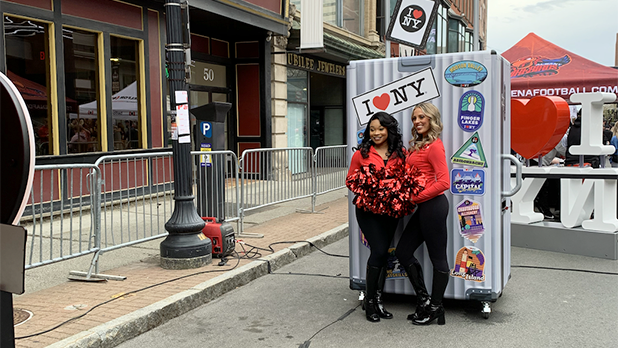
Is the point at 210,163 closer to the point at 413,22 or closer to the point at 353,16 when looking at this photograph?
the point at 413,22

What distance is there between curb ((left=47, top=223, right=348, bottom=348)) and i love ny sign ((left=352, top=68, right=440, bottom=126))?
86.9 inches

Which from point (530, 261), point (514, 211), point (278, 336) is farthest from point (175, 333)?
point (514, 211)

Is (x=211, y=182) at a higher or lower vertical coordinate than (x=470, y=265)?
higher

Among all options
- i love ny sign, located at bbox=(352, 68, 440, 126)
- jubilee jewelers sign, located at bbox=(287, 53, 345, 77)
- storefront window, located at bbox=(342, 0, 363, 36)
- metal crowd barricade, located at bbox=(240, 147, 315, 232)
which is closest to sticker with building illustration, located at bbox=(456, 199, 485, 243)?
i love ny sign, located at bbox=(352, 68, 440, 126)

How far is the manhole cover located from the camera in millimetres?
4434

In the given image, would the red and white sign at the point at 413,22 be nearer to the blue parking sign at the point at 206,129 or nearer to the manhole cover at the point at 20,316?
the blue parking sign at the point at 206,129

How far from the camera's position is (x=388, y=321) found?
4770 millimetres

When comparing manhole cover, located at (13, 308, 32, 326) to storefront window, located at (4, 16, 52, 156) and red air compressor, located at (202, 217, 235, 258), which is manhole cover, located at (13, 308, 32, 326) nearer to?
red air compressor, located at (202, 217, 235, 258)

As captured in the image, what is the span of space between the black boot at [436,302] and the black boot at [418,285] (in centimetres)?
5

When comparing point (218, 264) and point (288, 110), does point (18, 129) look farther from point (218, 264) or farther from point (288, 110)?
point (288, 110)

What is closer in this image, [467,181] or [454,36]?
[467,181]

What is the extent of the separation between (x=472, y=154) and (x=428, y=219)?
2.20 ft

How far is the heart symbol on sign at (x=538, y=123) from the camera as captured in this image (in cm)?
780

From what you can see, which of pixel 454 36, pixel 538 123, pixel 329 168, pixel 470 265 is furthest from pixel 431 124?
pixel 454 36
